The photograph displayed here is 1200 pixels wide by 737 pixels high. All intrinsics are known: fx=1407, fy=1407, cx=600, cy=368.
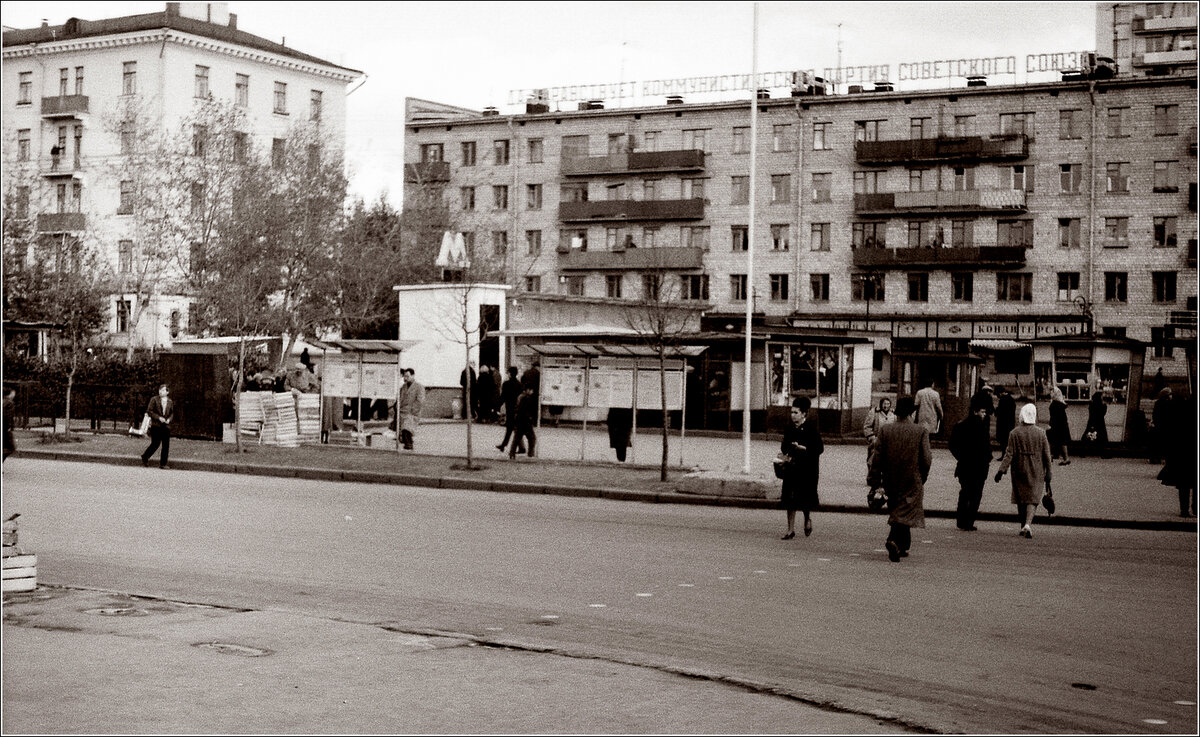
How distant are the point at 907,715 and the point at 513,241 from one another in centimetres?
8081

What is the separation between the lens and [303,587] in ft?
39.7

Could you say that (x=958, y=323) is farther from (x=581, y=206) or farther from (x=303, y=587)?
(x=303, y=587)

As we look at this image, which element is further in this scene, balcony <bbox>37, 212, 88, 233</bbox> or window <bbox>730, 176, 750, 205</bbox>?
window <bbox>730, 176, 750, 205</bbox>

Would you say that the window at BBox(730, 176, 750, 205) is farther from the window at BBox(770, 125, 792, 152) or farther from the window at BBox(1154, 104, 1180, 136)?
the window at BBox(1154, 104, 1180, 136)

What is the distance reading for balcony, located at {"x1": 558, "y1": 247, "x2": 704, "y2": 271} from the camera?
81613mm

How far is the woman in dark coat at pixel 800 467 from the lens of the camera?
16.7 m

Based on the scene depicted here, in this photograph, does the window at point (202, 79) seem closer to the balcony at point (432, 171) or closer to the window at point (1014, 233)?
the balcony at point (432, 171)

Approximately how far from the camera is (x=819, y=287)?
258 feet

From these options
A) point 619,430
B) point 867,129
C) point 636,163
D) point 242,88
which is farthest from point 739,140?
point 619,430

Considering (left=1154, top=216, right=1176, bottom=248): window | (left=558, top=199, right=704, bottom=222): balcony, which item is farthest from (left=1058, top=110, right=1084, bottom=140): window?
(left=558, top=199, right=704, bottom=222): balcony

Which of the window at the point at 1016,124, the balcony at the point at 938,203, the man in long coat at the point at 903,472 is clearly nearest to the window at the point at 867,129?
the balcony at the point at 938,203

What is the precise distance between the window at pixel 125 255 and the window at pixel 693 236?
3693cm

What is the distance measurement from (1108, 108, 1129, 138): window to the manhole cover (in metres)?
70.8

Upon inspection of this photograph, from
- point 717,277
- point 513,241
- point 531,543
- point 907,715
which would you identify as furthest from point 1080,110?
point 907,715
